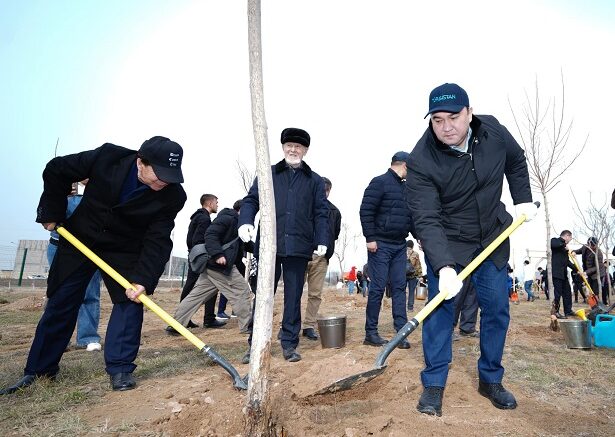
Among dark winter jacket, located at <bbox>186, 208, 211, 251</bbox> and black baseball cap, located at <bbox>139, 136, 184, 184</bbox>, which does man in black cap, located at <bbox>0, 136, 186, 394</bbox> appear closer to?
black baseball cap, located at <bbox>139, 136, 184, 184</bbox>

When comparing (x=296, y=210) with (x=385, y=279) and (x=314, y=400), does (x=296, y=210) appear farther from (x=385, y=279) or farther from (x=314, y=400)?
(x=314, y=400)

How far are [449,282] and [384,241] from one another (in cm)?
228

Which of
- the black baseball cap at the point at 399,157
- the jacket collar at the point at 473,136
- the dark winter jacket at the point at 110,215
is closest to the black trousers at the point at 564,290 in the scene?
the black baseball cap at the point at 399,157

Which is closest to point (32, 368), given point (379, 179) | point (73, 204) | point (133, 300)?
point (133, 300)

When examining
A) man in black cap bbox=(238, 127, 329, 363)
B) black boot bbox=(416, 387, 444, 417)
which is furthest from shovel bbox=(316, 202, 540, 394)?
man in black cap bbox=(238, 127, 329, 363)

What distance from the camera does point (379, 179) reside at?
520 centimetres

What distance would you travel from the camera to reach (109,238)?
3.42 meters

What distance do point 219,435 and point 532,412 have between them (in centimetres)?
190

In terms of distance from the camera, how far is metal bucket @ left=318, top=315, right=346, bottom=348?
4691 millimetres

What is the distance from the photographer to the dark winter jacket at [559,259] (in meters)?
8.35

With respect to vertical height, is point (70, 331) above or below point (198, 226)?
below

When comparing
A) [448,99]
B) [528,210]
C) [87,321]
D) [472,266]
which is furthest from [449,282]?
[87,321]

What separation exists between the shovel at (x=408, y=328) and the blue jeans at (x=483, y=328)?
0.12 meters

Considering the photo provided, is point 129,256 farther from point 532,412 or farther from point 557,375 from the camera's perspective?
point 557,375
